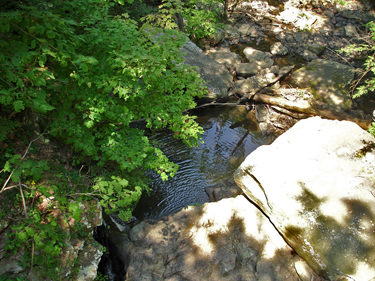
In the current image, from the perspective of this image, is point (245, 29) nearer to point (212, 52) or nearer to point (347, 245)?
point (212, 52)

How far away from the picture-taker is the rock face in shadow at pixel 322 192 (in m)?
3.38

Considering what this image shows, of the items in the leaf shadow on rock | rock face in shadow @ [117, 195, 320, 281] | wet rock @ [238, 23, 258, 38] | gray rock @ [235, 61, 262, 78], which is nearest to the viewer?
the leaf shadow on rock

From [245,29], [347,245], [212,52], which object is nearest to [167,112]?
[347,245]

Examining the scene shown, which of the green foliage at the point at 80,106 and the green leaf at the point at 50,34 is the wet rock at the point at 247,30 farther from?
the green leaf at the point at 50,34

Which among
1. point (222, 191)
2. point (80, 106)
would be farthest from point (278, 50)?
point (80, 106)

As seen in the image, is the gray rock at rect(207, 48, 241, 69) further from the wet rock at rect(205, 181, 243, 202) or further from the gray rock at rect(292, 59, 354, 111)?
the wet rock at rect(205, 181, 243, 202)

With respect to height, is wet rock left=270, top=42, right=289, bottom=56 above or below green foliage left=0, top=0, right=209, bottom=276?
below

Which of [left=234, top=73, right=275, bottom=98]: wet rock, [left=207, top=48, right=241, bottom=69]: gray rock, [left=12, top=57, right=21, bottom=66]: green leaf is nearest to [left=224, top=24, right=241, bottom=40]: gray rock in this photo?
[left=207, top=48, right=241, bottom=69]: gray rock

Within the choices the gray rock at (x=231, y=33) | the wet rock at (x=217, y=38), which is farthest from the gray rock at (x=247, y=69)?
the gray rock at (x=231, y=33)

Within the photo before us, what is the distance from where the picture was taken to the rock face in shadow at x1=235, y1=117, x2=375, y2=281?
3.38 m

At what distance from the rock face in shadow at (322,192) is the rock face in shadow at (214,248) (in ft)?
0.82

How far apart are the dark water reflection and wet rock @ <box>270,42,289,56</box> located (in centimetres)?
454

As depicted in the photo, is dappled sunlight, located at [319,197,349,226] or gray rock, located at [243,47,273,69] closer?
dappled sunlight, located at [319,197,349,226]

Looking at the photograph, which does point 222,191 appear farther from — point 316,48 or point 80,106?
point 316,48
